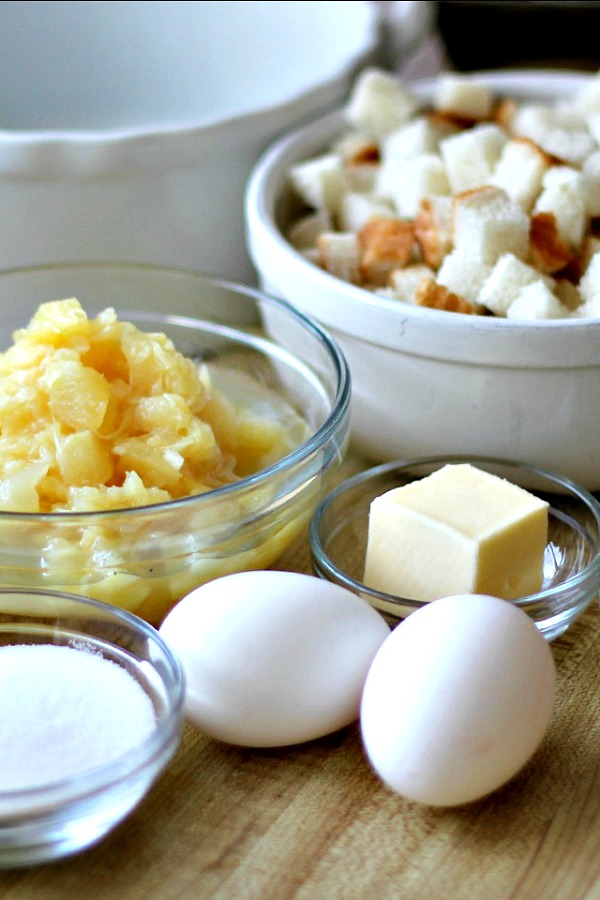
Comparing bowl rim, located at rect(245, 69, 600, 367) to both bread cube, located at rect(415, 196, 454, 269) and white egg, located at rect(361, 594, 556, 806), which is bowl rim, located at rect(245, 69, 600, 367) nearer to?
bread cube, located at rect(415, 196, 454, 269)

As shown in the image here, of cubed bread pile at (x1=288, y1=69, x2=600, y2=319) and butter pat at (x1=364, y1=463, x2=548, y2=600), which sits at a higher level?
cubed bread pile at (x1=288, y1=69, x2=600, y2=319)

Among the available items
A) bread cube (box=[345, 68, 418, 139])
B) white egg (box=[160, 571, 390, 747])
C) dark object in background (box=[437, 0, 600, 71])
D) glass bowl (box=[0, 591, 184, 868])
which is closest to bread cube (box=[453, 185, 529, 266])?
bread cube (box=[345, 68, 418, 139])

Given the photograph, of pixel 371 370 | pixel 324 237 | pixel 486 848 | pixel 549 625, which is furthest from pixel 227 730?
pixel 324 237

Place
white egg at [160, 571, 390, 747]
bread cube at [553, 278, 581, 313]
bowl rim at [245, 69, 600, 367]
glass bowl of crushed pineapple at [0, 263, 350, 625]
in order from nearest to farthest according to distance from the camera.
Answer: white egg at [160, 571, 390, 747] → glass bowl of crushed pineapple at [0, 263, 350, 625] → bowl rim at [245, 69, 600, 367] → bread cube at [553, 278, 581, 313]

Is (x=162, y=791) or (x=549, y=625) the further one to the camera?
(x=549, y=625)

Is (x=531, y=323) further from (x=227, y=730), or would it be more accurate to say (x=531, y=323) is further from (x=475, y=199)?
(x=227, y=730)

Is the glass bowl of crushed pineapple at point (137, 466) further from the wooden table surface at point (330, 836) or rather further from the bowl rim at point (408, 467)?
the wooden table surface at point (330, 836)

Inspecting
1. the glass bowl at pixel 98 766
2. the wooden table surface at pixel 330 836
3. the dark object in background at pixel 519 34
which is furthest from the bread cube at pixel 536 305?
the dark object in background at pixel 519 34
